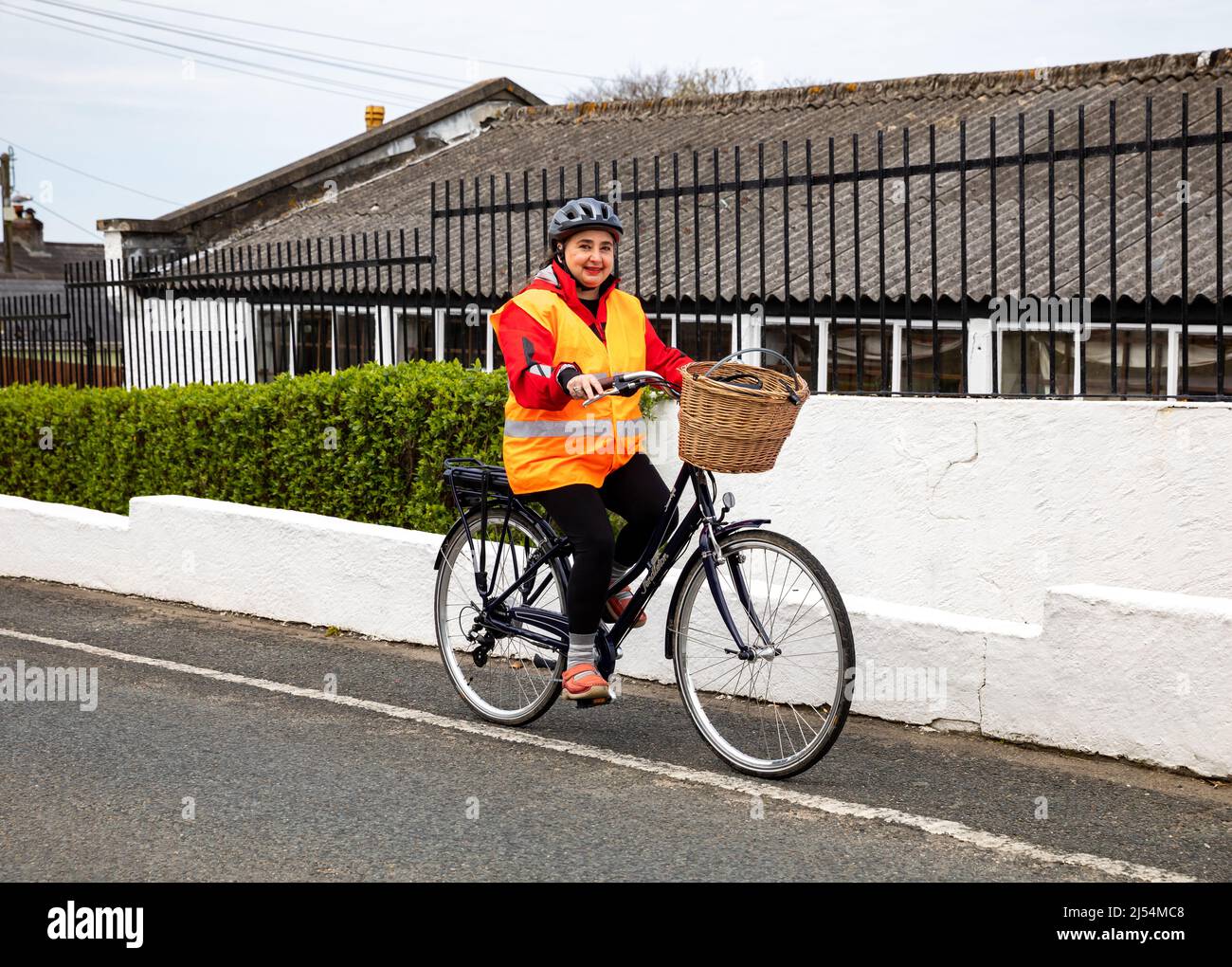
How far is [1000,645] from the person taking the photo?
5902 millimetres

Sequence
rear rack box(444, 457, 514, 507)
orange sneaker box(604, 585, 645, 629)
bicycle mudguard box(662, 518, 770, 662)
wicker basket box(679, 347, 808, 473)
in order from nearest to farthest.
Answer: wicker basket box(679, 347, 808, 473)
bicycle mudguard box(662, 518, 770, 662)
orange sneaker box(604, 585, 645, 629)
rear rack box(444, 457, 514, 507)

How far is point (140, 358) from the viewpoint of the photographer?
13438mm

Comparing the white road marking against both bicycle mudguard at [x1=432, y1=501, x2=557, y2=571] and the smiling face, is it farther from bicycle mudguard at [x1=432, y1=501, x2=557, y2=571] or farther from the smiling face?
the smiling face

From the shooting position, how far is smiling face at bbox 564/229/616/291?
5488 millimetres

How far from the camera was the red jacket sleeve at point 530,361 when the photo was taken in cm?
531

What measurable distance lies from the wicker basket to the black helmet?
0.71 m

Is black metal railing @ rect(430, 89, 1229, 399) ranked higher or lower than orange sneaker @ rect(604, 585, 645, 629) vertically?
higher

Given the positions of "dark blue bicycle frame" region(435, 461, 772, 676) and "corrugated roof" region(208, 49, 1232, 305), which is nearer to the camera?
"dark blue bicycle frame" region(435, 461, 772, 676)

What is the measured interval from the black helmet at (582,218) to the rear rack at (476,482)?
3.42 ft

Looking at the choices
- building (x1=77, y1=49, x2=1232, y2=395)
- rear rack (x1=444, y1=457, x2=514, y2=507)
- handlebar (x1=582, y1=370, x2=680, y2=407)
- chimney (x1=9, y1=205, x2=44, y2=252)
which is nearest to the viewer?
handlebar (x1=582, y1=370, x2=680, y2=407)

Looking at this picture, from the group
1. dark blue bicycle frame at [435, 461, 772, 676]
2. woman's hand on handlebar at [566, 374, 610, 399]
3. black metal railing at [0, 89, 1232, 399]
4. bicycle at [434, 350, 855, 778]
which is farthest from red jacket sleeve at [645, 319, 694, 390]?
black metal railing at [0, 89, 1232, 399]

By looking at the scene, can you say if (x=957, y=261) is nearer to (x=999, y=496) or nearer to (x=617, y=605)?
(x=999, y=496)
